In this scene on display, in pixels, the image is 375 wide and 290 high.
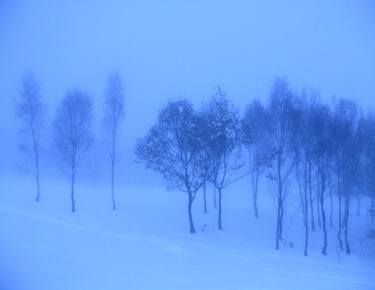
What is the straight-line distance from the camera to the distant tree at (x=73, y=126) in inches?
1158

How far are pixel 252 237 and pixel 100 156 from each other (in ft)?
151

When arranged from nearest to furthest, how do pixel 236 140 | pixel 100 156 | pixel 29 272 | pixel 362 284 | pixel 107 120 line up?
pixel 29 272, pixel 362 284, pixel 236 140, pixel 107 120, pixel 100 156

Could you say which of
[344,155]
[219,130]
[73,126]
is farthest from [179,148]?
[344,155]

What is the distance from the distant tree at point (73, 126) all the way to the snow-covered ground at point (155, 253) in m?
4.78

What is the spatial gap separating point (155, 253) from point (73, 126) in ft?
56.9

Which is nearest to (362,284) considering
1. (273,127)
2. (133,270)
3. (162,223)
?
(133,270)

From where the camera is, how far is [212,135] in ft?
84.9

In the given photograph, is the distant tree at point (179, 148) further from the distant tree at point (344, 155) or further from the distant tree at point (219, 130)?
the distant tree at point (344, 155)

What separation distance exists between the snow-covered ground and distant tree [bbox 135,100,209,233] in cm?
414

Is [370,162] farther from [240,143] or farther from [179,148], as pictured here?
[179,148]

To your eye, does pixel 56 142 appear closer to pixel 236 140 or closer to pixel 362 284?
pixel 236 140

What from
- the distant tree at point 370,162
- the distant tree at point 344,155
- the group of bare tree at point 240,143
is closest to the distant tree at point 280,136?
the group of bare tree at point 240,143

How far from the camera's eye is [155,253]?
53.1ft

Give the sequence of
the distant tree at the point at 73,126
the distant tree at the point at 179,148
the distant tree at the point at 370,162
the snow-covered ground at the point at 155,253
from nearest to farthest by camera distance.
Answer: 1. the snow-covered ground at the point at 155,253
2. the distant tree at the point at 179,148
3. the distant tree at the point at 370,162
4. the distant tree at the point at 73,126
